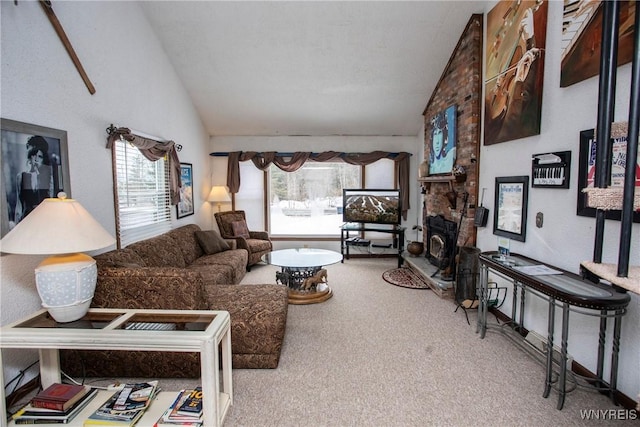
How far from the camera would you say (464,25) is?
158 inches

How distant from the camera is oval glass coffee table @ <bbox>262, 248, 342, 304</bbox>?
3.96 m

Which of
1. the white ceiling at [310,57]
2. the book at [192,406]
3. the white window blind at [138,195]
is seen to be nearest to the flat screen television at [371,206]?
the white ceiling at [310,57]

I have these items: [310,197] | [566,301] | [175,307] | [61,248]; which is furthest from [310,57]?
[566,301]

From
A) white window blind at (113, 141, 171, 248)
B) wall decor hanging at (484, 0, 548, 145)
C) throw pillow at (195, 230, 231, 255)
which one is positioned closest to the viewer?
wall decor hanging at (484, 0, 548, 145)

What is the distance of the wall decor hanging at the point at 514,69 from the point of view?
2828mm

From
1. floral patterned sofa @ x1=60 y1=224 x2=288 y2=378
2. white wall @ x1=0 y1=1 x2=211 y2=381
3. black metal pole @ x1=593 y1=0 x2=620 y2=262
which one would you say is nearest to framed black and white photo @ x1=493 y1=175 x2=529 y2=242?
black metal pole @ x1=593 y1=0 x2=620 y2=262

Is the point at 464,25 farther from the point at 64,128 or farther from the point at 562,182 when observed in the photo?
the point at 64,128

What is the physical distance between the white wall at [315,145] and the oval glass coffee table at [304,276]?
266 cm

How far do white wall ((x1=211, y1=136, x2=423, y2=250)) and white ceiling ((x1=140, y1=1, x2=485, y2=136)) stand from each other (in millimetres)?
377

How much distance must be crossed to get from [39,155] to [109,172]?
0.93 meters

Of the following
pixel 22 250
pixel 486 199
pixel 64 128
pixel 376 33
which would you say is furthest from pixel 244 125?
pixel 22 250

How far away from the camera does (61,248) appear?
1.83 metres

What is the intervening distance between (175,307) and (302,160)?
4.38 meters

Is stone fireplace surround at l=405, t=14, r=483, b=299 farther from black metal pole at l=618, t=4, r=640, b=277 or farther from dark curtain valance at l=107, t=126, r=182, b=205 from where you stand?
dark curtain valance at l=107, t=126, r=182, b=205
